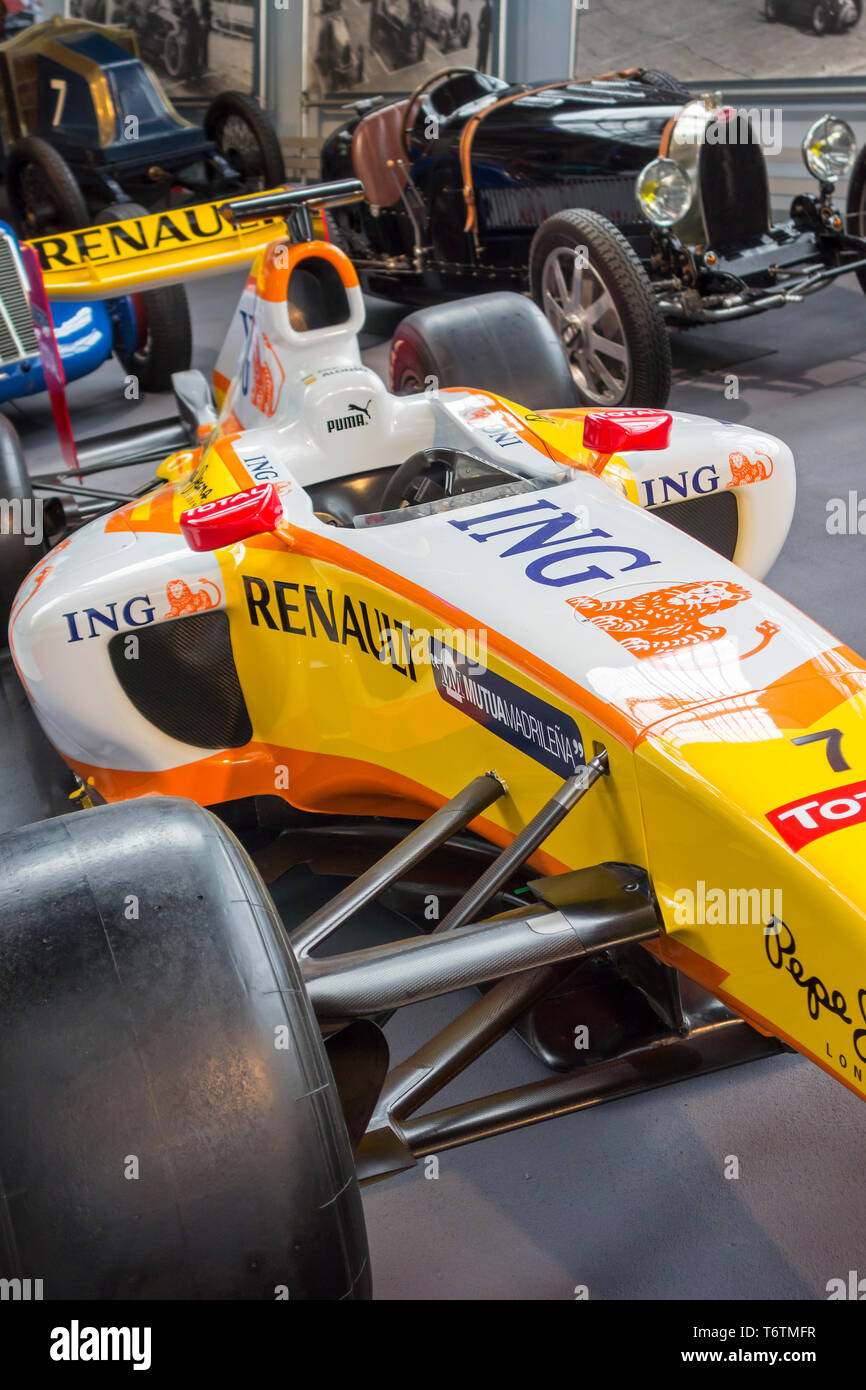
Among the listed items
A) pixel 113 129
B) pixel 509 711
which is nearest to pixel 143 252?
pixel 509 711

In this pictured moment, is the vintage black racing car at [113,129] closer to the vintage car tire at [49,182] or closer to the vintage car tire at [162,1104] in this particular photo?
the vintage car tire at [49,182]

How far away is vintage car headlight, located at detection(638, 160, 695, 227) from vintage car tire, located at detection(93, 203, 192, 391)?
2251 millimetres

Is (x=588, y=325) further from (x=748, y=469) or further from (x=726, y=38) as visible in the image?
(x=726, y=38)

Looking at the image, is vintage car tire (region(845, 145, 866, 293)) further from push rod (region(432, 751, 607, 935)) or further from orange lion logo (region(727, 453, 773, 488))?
push rod (region(432, 751, 607, 935))

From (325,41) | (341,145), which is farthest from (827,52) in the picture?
(325,41)

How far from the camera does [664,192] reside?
543 centimetres

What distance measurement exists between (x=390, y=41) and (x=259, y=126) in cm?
361

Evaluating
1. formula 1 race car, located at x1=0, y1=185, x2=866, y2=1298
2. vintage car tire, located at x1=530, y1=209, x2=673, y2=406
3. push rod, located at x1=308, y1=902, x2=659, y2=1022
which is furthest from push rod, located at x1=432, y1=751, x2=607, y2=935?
vintage car tire, located at x1=530, y1=209, x2=673, y2=406

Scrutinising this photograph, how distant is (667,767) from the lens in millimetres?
1743

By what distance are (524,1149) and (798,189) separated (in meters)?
8.41

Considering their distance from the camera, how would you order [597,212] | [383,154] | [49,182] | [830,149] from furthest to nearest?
[49,182]
[383,154]
[597,212]
[830,149]

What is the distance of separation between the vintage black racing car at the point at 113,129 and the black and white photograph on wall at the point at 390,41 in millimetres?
2828

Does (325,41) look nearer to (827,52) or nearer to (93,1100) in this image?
(827,52)

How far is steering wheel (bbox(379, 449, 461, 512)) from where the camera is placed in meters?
2.84
